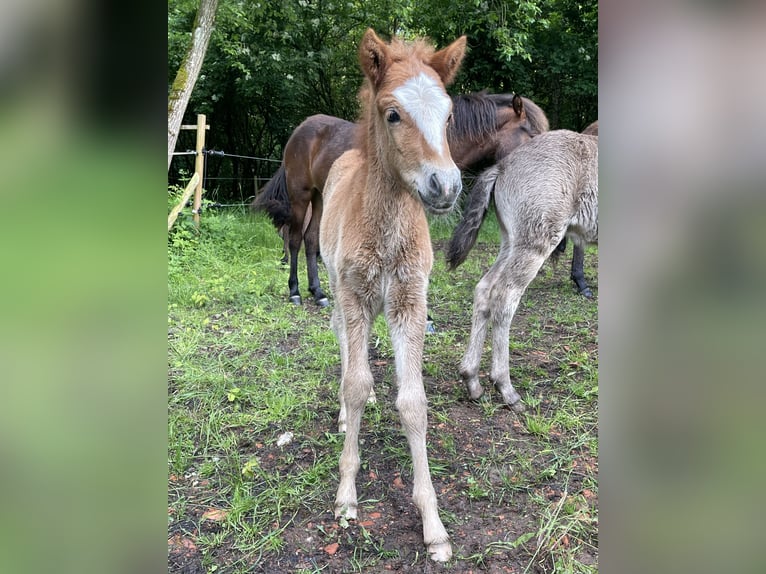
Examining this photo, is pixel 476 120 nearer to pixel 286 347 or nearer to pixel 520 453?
pixel 286 347

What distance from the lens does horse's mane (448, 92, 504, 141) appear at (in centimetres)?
454

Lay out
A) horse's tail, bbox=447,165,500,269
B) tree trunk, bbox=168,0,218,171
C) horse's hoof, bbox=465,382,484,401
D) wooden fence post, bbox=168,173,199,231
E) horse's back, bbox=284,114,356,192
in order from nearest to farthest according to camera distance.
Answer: horse's hoof, bbox=465,382,484,401
horse's tail, bbox=447,165,500,269
tree trunk, bbox=168,0,218,171
horse's back, bbox=284,114,356,192
wooden fence post, bbox=168,173,199,231

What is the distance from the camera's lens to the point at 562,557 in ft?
6.17

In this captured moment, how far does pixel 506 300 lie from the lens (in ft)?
11.0

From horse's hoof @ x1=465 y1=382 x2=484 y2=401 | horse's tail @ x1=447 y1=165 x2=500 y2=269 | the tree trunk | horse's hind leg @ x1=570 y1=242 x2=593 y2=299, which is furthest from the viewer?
horse's hind leg @ x1=570 y1=242 x2=593 y2=299

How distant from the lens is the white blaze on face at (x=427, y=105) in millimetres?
1928

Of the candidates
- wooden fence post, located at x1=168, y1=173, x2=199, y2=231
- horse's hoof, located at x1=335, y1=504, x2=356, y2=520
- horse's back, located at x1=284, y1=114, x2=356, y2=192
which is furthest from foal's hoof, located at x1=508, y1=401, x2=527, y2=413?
wooden fence post, located at x1=168, y1=173, x2=199, y2=231

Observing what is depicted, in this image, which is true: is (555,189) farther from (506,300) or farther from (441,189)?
(441,189)

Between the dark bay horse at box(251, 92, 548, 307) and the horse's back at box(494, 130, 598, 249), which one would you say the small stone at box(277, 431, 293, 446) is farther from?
the dark bay horse at box(251, 92, 548, 307)

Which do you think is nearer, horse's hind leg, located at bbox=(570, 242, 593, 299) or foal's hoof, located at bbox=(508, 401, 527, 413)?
foal's hoof, located at bbox=(508, 401, 527, 413)

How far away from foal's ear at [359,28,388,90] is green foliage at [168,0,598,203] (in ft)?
27.7

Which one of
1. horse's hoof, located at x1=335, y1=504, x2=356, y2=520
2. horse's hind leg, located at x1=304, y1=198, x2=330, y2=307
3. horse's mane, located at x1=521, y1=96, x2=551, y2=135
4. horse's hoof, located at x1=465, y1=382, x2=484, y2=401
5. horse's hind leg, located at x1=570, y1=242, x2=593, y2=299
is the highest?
horse's mane, located at x1=521, y1=96, x2=551, y2=135

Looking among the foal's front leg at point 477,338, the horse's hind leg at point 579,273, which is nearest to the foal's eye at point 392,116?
the foal's front leg at point 477,338

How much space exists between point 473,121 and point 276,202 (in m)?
2.85
